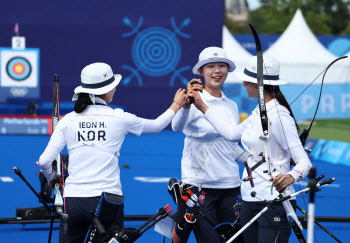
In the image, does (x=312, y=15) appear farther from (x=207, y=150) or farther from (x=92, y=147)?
(x=92, y=147)

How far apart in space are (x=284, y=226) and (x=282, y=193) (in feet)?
0.78

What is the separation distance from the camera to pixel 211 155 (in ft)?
16.9

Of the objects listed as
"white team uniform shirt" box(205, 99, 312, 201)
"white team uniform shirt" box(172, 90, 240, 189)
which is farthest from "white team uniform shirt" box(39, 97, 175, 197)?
"white team uniform shirt" box(172, 90, 240, 189)

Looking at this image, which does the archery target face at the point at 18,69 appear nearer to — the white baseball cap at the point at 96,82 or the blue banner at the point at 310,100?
the blue banner at the point at 310,100

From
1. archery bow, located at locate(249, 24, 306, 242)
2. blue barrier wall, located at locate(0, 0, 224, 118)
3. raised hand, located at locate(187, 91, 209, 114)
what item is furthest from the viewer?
blue barrier wall, located at locate(0, 0, 224, 118)

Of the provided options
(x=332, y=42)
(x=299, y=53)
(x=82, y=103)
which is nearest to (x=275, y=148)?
(x=82, y=103)

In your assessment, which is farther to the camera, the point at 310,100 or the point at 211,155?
the point at 310,100

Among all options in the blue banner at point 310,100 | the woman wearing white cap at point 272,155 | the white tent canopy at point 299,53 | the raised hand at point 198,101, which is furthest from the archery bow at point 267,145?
the white tent canopy at point 299,53

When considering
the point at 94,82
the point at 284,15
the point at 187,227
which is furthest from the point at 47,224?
the point at 284,15

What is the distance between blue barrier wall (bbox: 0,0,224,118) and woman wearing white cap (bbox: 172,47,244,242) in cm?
1766

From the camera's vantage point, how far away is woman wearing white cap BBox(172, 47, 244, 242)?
5113mm

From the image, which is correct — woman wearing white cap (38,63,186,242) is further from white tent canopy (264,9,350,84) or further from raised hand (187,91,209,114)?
white tent canopy (264,9,350,84)

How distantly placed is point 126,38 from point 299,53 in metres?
6.00

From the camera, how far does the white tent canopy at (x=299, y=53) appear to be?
21672mm
